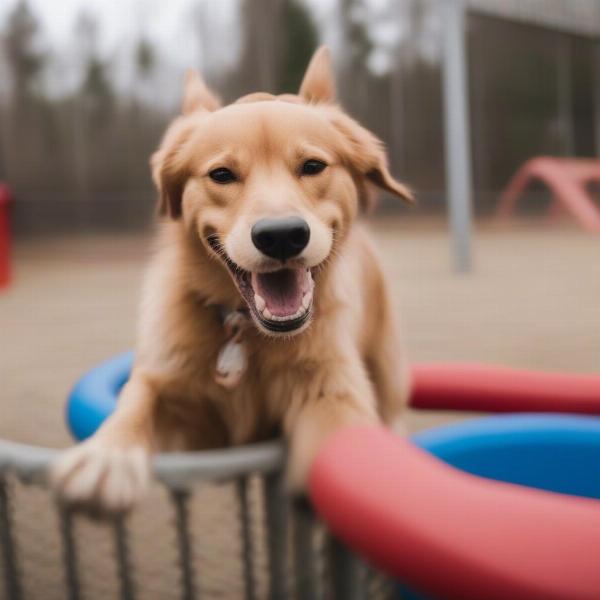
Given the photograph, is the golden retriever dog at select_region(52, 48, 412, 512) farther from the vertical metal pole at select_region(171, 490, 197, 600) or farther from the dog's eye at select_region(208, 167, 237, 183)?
the vertical metal pole at select_region(171, 490, 197, 600)

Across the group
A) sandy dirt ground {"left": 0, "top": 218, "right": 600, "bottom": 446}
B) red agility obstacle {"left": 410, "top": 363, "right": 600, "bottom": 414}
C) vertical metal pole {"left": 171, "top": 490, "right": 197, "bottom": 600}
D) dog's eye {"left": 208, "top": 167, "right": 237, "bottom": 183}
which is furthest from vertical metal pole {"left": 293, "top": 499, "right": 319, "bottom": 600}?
sandy dirt ground {"left": 0, "top": 218, "right": 600, "bottom": 446}

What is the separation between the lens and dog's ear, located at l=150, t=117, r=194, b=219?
166cm

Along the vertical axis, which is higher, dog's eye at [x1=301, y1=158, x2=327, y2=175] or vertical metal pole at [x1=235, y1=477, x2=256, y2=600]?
dog's eye at [x1=301, y1=158, x2=327, y2=175]

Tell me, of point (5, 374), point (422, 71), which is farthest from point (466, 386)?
point (422, 71)

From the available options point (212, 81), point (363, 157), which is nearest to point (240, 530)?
point (363, 157)

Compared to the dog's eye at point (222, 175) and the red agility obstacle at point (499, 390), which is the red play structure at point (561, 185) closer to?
the red agility obstacle at point (499, 390)

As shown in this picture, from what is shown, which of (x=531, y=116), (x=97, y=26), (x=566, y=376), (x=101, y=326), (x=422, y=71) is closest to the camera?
(x=566, y=376)

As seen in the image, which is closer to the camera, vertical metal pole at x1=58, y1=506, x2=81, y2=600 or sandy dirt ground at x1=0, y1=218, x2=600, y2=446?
vertical metal pole at x1=58, y1=506, x2=81, y2=600

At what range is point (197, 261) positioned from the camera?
168 centimetres

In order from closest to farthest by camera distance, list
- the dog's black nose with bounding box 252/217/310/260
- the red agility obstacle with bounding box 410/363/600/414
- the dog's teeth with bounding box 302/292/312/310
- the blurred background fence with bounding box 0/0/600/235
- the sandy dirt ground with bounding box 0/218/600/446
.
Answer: the dog's black nose with bounding box 252/217/310/260
the dog's teeth with bounding box 302/292/312/310
the red agility obstacle with bounding box 410/363/600/414
the sandy dirt ground with bounding box 0/218/600/446
the blurred background fence with bounding box 0/0/600/235

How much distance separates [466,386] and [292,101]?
1239mm

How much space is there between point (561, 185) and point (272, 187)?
31.1 ft

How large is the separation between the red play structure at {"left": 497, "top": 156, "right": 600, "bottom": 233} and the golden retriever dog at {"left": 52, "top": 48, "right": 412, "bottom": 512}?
885 cm

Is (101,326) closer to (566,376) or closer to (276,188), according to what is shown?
(566,376)
